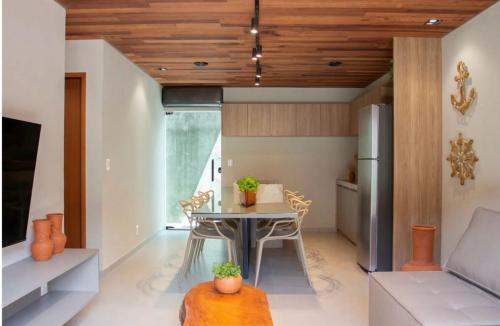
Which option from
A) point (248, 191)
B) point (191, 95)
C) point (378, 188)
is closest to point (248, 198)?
point (248, 191)

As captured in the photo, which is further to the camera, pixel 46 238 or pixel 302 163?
pixel 302 163

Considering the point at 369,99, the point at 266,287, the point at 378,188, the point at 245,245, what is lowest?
the point at 266,287

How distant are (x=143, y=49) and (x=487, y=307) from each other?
13.3 ft

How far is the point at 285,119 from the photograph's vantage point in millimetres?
6539

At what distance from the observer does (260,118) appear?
21.5 feet

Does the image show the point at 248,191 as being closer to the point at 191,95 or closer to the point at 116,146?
the point at 116,146

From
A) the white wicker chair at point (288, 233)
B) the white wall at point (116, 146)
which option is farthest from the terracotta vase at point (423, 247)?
the white wall at point (116, 146)

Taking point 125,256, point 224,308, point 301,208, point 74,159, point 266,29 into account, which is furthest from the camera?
point 125,256

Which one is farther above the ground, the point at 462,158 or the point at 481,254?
the point at 462,158

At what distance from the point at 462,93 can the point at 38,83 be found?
3663 millimetres

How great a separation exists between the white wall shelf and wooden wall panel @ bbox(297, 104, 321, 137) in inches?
170

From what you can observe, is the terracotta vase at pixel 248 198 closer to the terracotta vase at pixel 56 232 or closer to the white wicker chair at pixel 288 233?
the white wicker chair at pixel 288 233

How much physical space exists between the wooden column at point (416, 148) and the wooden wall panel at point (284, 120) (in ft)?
8.93

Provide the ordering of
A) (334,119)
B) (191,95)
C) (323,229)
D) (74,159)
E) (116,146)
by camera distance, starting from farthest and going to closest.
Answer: (323,229) → (191,95) → (334,119) → (116,146) → (74,159)
